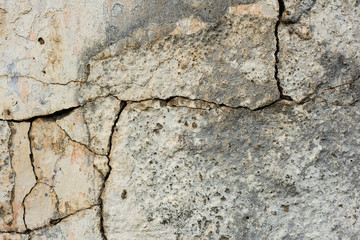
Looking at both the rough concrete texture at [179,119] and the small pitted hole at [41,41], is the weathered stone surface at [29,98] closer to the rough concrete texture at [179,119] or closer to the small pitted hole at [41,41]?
the rough concrete texture at [179,119]

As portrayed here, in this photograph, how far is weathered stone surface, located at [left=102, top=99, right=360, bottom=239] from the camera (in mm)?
997

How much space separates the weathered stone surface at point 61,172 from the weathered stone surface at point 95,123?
29 millimetres

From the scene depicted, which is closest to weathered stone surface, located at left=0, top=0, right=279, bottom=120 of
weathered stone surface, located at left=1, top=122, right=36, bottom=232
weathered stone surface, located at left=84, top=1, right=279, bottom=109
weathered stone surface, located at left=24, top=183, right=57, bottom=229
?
weathered stone surface, located at left=84, top=1, right=279, bottom=109

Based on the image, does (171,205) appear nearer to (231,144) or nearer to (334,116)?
(231,144)

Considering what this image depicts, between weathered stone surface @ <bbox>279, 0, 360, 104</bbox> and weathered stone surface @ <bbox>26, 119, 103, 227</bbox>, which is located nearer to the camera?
weathered stone surface @ <bbox>279, 0, 360, 104</bbox>

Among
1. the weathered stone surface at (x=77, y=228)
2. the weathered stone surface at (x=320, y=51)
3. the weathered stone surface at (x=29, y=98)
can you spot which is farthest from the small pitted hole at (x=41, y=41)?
the weathered stone surface at (x=320, y=51)

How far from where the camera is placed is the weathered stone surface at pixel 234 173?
997 mm

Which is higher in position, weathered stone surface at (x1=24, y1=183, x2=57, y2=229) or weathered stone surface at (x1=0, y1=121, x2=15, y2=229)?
weathered stone surface at (x1=0, y1=121, x2=15, y2=229)

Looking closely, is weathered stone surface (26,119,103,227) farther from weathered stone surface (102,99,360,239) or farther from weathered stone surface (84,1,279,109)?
weathered stone surface (84,1,279,109)

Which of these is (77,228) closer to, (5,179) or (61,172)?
(61,172)

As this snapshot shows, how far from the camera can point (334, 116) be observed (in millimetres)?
991

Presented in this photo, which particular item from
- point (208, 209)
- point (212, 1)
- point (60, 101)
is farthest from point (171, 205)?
point (212, 1)

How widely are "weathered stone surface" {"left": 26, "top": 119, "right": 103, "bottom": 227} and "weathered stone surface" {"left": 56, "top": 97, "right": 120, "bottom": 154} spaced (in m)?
0.03

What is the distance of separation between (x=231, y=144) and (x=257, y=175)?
123 millimetres
